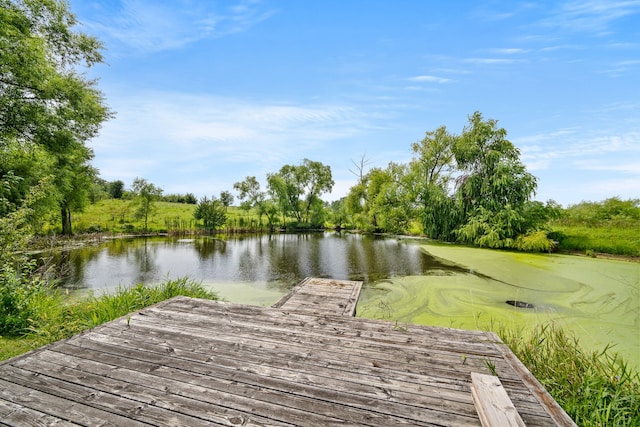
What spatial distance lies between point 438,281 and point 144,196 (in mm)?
23397

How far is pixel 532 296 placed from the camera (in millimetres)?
6281

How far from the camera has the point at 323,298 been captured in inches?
189

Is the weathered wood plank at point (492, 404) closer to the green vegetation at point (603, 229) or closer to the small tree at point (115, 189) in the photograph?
the green vegetation at point (603, 229)

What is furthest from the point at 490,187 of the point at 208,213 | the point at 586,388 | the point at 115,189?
the point at 115,189

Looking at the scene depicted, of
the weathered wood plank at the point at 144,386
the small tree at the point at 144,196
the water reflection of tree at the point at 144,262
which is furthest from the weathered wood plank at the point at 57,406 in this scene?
the small tree at the point at 144,196

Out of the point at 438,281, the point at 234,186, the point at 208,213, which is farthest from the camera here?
the point at 234,186

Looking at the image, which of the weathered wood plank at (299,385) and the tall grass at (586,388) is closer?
the weathered wood plank at (299,385)

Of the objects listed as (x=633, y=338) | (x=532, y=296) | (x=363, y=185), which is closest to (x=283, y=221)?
(x=363, y=185)

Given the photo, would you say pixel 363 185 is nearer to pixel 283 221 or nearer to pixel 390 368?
pixel 283 221

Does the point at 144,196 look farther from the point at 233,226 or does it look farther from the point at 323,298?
the point at 323,298

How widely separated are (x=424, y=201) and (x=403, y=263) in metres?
11.7

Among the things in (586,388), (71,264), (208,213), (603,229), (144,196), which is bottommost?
(71,264)

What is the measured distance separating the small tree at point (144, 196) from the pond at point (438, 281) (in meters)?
10.0

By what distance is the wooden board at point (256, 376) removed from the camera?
1552 millimetres
